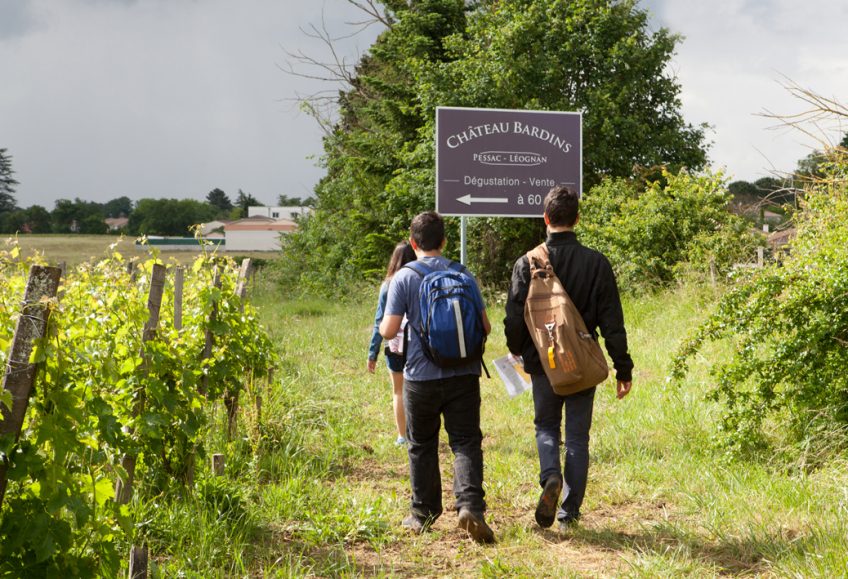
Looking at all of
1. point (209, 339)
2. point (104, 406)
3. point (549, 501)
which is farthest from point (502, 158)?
point (104, 406)

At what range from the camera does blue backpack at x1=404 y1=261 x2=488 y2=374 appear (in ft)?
14.0

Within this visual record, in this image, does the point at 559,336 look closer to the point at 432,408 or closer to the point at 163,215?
the point at 432,408

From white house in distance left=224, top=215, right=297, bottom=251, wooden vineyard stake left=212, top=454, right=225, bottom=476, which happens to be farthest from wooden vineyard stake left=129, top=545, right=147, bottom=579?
white house in distance left=224, top=215, right=297, bottom=251

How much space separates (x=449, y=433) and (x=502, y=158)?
8604 millimetres

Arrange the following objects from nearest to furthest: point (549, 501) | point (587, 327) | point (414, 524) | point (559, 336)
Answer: point (559, 336) < point (549, 501) < point (587, 327) < point (414, 524)

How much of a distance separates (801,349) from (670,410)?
1.66 meters

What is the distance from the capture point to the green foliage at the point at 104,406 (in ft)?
9.25

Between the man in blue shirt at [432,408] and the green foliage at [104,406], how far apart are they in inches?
42.5

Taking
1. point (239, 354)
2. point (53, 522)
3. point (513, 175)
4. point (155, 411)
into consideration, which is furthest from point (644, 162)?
point (53, 522)

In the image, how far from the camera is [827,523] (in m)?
4.11

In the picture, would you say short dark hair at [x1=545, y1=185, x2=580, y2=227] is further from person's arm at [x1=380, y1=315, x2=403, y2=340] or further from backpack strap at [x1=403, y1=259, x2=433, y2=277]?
person's arm at [x1=380, y1=315, x2=403, y2=340]

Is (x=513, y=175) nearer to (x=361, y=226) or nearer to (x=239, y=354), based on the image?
(x=239, y=354)

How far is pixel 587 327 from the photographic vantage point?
4469 millimetres

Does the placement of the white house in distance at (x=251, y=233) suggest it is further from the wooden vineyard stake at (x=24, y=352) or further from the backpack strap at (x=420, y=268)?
the wooden vineyard stake at (x=24, y=352)
